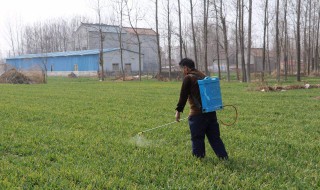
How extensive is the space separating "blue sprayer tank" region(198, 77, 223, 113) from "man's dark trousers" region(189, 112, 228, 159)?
19cm

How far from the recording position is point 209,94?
526 centimetres

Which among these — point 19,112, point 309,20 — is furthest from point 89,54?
point 19,112

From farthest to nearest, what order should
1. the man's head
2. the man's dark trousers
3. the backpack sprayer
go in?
the man's head → the man's dark trousers → the backpack sprayer

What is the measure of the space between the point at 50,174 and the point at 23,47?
9747 centimetres

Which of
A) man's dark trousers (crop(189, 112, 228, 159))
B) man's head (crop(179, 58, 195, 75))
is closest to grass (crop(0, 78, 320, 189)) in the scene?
man's dark trousers (crop(189, 112, 228, 159))

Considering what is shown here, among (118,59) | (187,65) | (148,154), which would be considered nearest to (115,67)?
(118,59)

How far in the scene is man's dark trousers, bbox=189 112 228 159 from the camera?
17.6ft

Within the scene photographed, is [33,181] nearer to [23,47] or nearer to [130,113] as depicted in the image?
[130,113]

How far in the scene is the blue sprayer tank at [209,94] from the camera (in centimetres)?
519

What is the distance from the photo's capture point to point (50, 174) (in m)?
4.86

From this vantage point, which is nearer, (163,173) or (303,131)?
(163,173)

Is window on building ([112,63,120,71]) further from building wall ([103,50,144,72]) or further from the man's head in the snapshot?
the man's head

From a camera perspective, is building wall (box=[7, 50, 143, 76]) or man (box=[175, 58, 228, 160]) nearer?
man (box=[175, 58, 228, 160])

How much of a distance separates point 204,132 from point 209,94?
2.12ft
